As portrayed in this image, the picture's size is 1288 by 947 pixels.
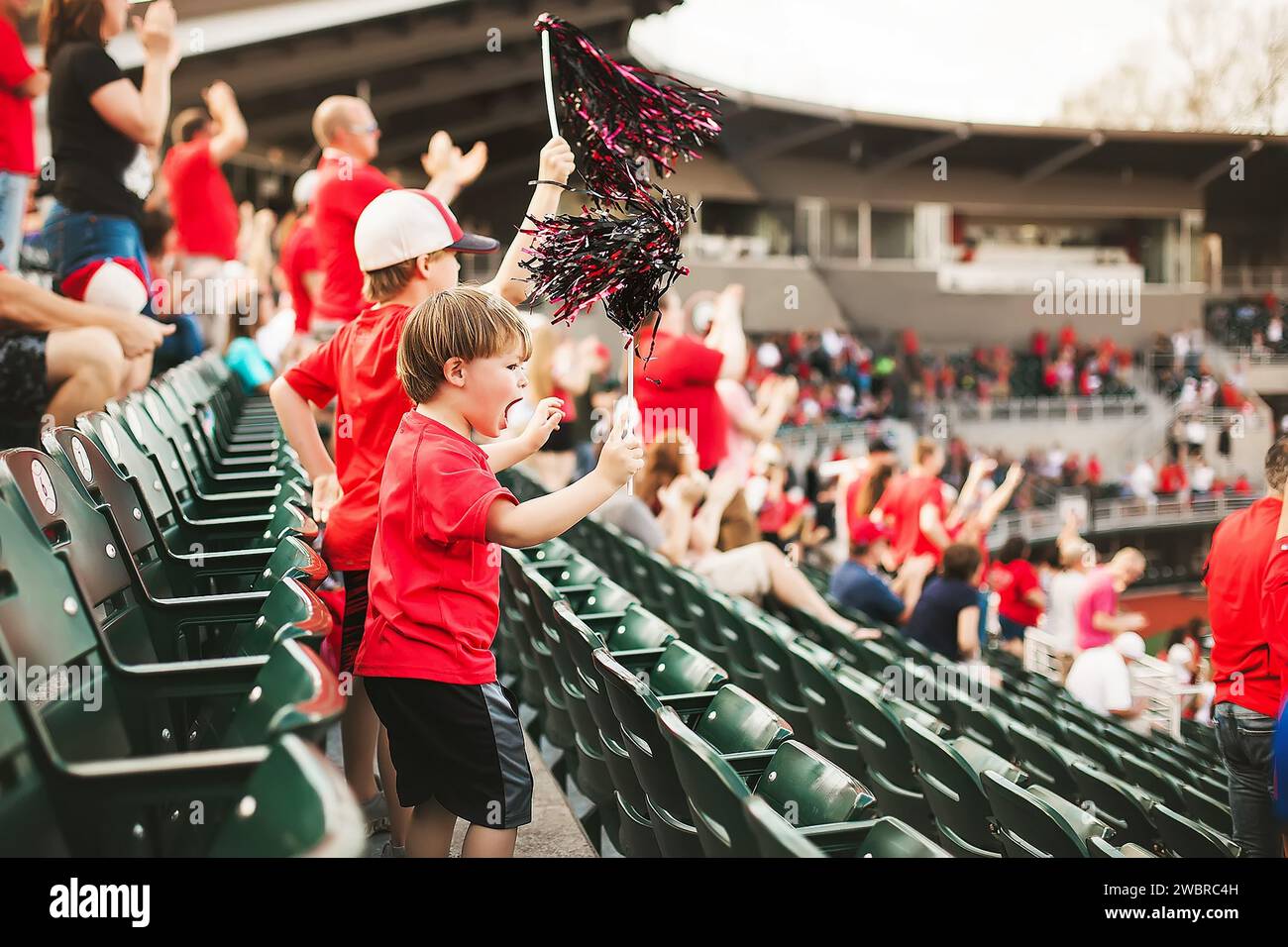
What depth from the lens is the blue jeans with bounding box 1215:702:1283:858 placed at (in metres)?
2.99

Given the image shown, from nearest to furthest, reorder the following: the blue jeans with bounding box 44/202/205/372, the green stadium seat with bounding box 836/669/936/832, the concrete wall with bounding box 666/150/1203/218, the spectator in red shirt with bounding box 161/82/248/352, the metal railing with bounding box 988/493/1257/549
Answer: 1. the green stadium seat with bounding box 836/669/936/832
2. the blue jeans with bounding box 44/202/205/372
3. the spectator in red shirt with bounding box 161/82/248/352
4. the metal railing with bounding box 988/493/1257/549
5. the concrete wall with bounding box 666/150/1203/218

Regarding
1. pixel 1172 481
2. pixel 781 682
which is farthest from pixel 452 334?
pixel 1172 481

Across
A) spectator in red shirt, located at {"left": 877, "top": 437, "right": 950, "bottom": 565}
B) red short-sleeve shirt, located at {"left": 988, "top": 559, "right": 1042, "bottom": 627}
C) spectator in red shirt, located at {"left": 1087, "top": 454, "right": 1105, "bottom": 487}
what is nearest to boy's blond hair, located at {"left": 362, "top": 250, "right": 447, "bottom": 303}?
spectator in red shirt, located at {"left": 877, "top": 437, "right": 950, "bottom": 565}

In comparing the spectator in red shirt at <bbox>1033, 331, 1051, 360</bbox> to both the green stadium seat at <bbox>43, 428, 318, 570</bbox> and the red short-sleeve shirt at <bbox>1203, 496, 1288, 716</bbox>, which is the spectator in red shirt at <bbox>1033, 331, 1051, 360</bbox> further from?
the green stadium seat at <bbox>43, 428, 318, 570</bbox>

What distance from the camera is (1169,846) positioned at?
2898 mm

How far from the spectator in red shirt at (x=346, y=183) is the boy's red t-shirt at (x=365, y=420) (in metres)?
1.05

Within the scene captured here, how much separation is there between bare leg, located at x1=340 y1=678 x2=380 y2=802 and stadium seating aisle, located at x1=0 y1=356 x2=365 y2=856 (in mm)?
275

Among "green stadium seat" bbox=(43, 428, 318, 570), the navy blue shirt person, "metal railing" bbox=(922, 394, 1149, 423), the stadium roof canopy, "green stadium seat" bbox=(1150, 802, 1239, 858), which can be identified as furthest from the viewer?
"metal railing" bbox=(922, 394, 1149, 423)

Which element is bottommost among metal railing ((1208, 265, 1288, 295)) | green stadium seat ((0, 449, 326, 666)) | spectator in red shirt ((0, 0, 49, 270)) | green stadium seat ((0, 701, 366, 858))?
green stadium seat ((0, 701, 366, 858))

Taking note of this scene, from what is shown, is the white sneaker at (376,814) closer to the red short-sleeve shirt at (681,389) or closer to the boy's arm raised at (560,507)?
the boy's arm raised at (560,507)

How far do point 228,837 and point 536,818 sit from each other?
1.53 meters

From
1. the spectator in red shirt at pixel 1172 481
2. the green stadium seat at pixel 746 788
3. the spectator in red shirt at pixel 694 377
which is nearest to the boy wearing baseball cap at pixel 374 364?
the green stadium seat at pixel 746 788

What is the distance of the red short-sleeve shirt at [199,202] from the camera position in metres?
5.05

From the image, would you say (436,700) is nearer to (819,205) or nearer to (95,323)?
(95,323)
